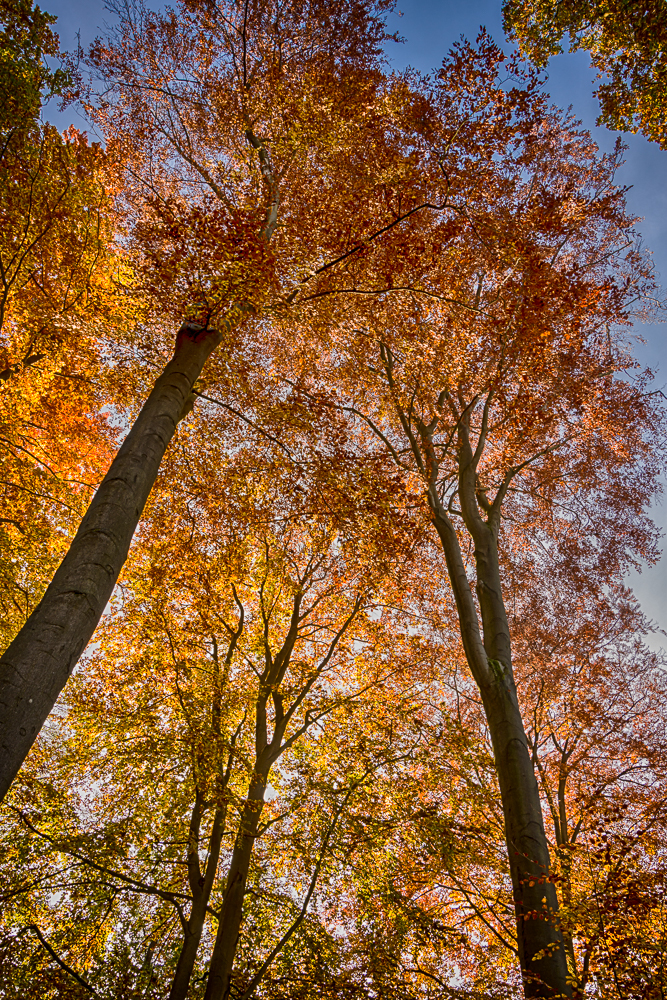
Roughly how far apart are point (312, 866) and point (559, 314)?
982 centimetres

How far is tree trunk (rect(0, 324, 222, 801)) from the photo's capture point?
2.78 meters

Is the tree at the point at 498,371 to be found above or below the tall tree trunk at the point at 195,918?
above

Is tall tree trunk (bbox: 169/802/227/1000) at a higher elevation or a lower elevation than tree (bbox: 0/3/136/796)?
lower

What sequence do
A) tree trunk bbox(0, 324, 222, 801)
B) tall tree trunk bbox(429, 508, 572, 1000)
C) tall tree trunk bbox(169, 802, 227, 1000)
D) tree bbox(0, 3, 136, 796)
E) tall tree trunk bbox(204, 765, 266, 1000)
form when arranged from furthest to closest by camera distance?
tall tree trunk bbox(169, 802, 227, 1000) → tall tree trunk bbox(204, 765, 266, 1000) → tree bbox(0, 3, 136, 796) → tall tree trunk bbox(429, 508, 572, 1000) → tree trunk bbox(0, 324, 222, 801)

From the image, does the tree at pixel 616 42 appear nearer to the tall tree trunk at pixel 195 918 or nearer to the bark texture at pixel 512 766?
the bark texture at pixel 512 766

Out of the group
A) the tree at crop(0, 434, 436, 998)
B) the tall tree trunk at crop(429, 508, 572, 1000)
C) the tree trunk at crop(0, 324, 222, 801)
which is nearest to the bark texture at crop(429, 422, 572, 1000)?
the tall tree trunk at crop(429, 508, 572, 1000)

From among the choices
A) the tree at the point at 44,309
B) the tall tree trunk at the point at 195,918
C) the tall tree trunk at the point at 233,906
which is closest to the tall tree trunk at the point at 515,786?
the tall tree trunk at the point at 233,906

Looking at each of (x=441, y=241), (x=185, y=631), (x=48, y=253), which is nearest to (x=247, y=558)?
(x=185, y=631)

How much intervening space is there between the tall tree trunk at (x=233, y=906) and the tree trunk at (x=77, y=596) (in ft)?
17.6

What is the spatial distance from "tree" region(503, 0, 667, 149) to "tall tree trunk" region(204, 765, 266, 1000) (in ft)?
34.3

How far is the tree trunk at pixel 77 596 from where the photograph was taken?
2775mm

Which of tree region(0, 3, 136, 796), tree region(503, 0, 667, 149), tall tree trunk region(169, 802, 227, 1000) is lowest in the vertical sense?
tall tree trunk region(169, 802, 227, 1000)

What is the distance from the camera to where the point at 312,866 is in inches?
290

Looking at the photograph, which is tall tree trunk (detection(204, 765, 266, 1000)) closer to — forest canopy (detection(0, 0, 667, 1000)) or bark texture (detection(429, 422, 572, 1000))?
forest canopy (detection(0, 0, 667, 1000))
